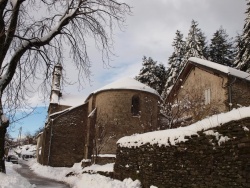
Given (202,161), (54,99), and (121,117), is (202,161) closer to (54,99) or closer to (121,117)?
(121,117)

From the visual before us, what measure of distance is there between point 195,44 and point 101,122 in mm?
21050

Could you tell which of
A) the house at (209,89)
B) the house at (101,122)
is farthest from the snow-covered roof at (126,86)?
the house at (209,89)

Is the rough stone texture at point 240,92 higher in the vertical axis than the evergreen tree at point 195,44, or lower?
lower

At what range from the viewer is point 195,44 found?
43.0m

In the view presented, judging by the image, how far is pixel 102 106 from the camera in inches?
1170

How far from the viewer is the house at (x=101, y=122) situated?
28391 mm

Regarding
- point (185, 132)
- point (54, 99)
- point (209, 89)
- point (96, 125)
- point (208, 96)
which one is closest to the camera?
point (185, 132)

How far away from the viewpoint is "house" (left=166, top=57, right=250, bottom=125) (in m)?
21.3

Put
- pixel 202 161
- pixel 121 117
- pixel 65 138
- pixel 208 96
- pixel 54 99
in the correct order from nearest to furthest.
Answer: pixel 202 161, pixel 208 96, pixel 121 117, pixel 65 138, pixel 54 99

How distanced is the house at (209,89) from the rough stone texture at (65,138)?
38.8 feet

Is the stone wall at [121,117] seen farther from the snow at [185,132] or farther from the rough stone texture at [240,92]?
the snow at [185,132]

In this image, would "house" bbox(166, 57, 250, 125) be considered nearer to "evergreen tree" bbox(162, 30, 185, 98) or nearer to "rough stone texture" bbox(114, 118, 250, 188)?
"rough stone texture" bbox(114, 118, 250, 188)

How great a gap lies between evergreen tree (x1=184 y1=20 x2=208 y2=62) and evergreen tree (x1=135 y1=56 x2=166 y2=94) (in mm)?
6340

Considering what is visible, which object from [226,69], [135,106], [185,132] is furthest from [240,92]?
[185,132]
